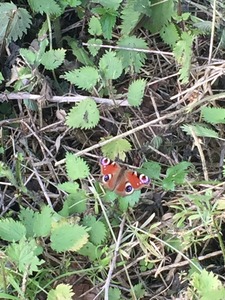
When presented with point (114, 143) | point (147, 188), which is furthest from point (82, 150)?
point (147, 188)

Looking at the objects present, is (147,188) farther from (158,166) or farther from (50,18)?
(50,18)

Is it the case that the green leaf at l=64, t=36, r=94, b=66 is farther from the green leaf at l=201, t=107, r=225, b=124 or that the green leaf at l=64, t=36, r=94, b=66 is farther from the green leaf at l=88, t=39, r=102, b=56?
the green leaf at l=201, t=107, r=225, b=124

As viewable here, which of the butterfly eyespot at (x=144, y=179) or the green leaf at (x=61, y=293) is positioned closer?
the green leaf at (x=61, y=293)

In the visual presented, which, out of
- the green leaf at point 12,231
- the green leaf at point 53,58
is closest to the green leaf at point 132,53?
the green leaf at point 53,58

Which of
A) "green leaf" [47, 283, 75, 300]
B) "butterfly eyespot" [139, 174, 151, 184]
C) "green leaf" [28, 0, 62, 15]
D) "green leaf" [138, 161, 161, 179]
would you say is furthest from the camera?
"green leaf" [28, 0, 62, 15]

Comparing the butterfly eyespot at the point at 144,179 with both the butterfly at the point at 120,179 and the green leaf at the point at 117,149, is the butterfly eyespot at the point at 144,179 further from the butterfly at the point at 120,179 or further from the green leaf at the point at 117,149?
the green leaf at the point at 117,149

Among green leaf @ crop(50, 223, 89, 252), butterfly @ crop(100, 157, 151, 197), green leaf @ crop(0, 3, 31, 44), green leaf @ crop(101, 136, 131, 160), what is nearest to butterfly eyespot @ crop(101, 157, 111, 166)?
butterfly @ crop(100, 157, 151, 197)

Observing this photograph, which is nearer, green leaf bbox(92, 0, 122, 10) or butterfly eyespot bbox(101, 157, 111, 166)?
butterfly eyespot bbox(101, 157, 111, 166)
